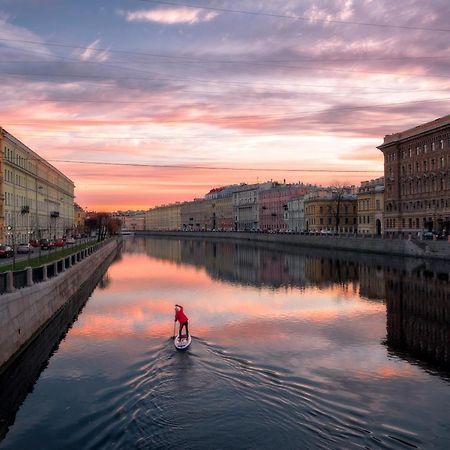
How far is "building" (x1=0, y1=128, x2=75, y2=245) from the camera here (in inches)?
2562

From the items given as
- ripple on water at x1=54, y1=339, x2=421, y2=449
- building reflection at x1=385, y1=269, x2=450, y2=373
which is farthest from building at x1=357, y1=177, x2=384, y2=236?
ripple on water at x1=54, y1=339, x2=421, y2=449

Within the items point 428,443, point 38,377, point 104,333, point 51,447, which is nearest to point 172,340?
point 104,333

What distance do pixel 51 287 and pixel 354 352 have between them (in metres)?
16.1

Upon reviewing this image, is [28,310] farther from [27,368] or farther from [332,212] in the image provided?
[332,212]

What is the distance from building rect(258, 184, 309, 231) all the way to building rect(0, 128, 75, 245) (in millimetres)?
71594

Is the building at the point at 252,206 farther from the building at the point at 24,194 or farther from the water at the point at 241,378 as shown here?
the water at the point at 241,378

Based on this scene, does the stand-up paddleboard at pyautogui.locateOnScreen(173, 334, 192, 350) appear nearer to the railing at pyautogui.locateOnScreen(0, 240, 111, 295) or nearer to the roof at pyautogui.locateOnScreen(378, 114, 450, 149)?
the railing at pyautogui.locateOnScreen(0, 240, 111, 295)

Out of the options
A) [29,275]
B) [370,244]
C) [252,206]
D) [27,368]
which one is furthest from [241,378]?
[252,206]

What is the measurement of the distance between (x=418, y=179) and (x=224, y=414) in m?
77.3

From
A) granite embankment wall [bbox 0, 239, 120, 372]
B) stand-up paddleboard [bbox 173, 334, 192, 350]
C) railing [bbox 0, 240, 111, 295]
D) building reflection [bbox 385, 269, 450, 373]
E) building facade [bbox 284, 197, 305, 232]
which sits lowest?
building reflection [bbox 385, 269, 450, 373]

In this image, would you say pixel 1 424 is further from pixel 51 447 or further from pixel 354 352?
pixel 354 352

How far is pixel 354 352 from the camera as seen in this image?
2211 centimetres

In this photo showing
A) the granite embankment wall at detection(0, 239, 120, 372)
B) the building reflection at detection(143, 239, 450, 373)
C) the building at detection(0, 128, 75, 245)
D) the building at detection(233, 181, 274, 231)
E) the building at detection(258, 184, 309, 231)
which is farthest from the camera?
the building at detection(233, 181, 274, 231)

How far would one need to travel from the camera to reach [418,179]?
277ft
